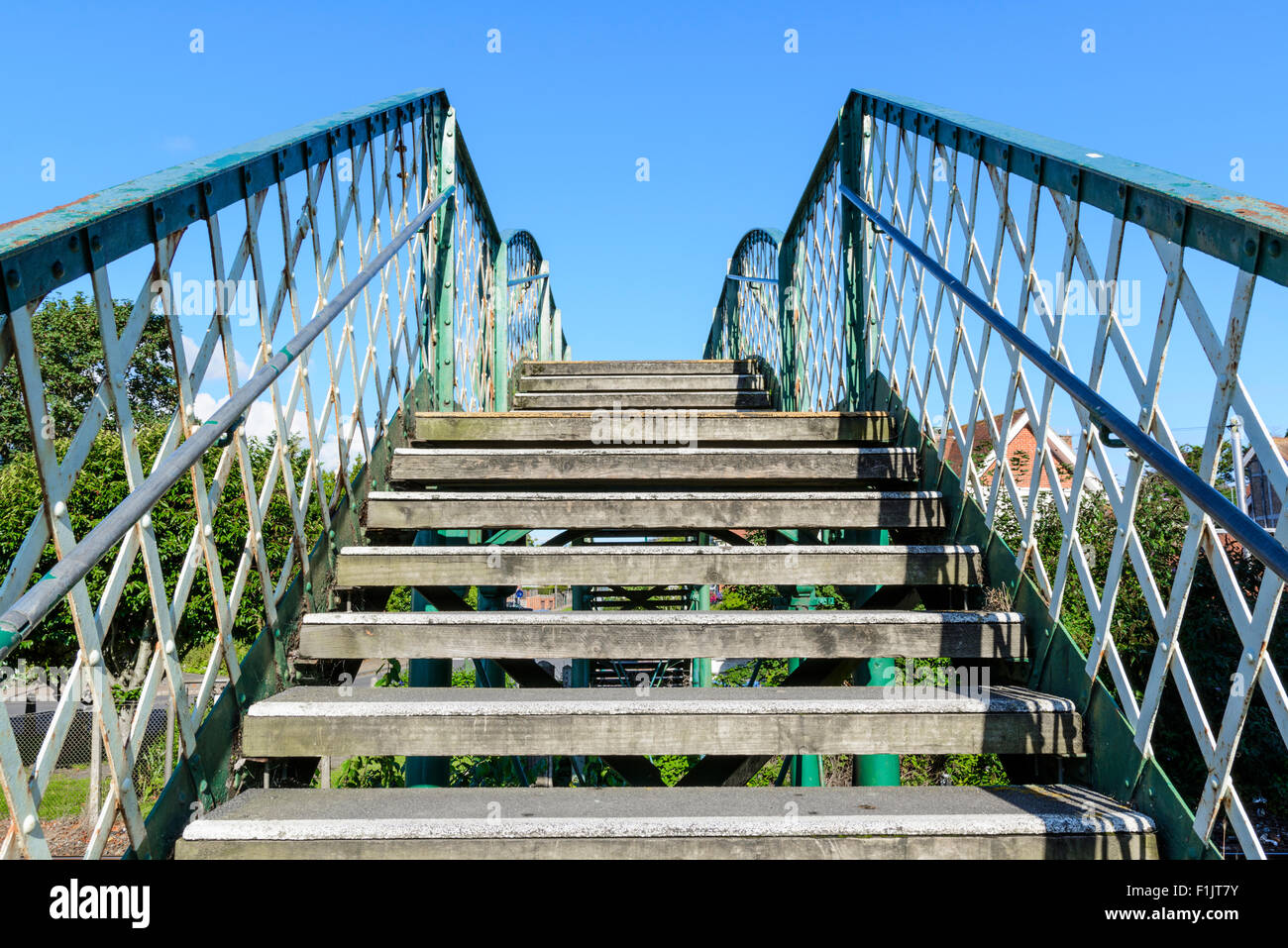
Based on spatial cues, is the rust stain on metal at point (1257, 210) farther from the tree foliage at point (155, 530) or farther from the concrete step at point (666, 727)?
the tree foliage at point (155, 530)

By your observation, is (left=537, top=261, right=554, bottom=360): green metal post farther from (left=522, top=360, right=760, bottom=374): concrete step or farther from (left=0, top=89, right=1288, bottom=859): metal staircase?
(left=0, top=89, right=1288, bottom=859): metal staircase

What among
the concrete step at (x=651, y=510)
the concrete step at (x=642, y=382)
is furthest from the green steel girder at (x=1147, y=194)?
the concrete step at (x=642, y=382)

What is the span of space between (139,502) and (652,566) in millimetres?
1330

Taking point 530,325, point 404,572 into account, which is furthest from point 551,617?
point 530,325

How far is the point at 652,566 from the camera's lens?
7.72 ft

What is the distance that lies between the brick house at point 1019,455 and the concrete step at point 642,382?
1.39 metres

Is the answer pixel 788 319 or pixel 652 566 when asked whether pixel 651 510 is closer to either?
pixel 652 566

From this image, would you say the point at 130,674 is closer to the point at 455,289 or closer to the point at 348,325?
the point at 455,289

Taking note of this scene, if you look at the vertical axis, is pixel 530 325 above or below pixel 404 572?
above

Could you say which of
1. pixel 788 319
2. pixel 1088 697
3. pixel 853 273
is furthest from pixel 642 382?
pixel 1088 697

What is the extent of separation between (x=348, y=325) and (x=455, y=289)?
1457mm

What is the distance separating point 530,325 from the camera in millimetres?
7227

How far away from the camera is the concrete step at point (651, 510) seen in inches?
102

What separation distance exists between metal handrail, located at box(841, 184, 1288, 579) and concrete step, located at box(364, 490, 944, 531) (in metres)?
0.68
